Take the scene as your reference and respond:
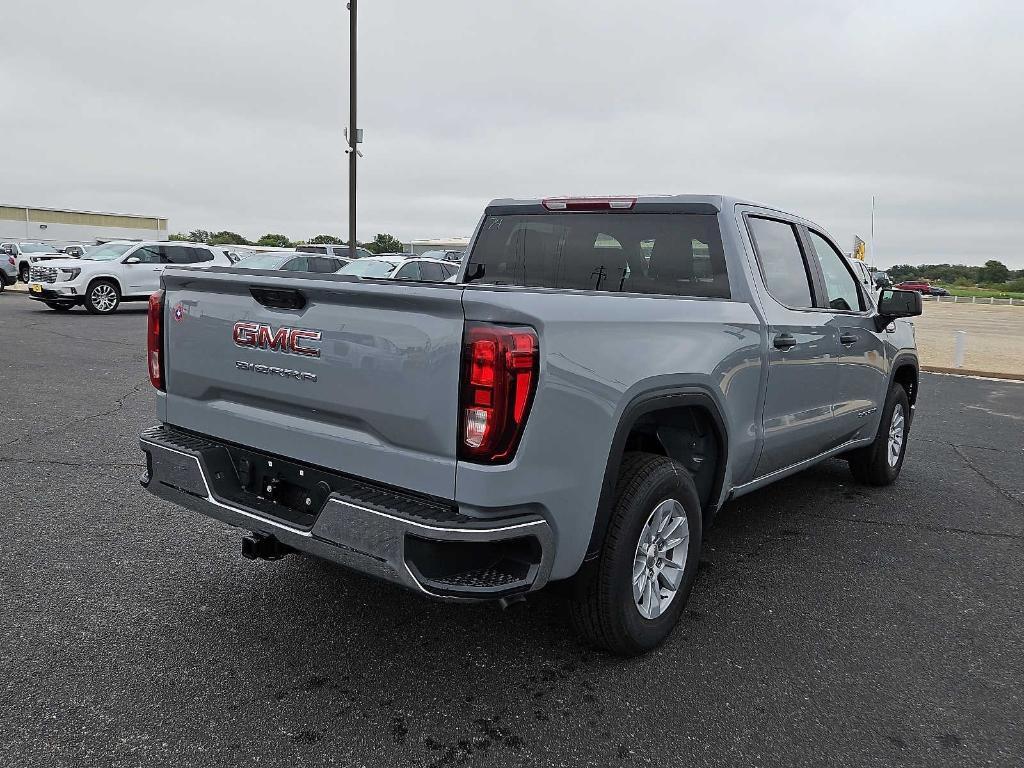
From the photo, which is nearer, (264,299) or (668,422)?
(264,299)

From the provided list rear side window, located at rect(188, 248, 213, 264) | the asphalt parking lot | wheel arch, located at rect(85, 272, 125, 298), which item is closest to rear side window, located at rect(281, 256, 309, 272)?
rear side window, located at rect(188, 248, 213, 264)

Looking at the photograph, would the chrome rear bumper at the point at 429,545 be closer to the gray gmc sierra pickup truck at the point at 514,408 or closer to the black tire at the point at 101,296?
the gray gmc sierra pickup truck at the point at 514,408

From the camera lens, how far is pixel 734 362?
3762 mm

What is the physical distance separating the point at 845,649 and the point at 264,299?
2.77 metres

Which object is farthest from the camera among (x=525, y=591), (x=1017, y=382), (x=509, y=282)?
(x=1017, y=382)

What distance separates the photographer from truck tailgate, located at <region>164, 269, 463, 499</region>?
8.79 ft

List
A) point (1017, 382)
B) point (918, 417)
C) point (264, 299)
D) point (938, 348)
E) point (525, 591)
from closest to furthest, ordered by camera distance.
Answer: point (525, 591)
point (264, 299)
point (918, 417)
point (1017, 382)
point (938, 348)

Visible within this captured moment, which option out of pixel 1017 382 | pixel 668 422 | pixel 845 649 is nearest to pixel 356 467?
pixel 668 422

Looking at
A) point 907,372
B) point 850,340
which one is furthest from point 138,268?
point 850,340

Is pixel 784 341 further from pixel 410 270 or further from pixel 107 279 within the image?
pixel 107 279

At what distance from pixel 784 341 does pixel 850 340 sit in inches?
43.8

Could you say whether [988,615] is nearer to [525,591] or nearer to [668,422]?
[668,422]

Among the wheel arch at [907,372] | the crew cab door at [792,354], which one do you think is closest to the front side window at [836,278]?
the crew cab door at [792,354]

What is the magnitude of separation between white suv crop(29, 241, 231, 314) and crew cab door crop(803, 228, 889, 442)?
17.4m
